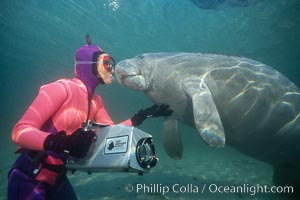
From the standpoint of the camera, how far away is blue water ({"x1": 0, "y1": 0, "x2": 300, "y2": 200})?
35.6 ft

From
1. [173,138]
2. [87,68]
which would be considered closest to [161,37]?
[173,138]

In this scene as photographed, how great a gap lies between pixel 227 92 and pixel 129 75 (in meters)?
2.42

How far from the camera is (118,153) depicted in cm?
300

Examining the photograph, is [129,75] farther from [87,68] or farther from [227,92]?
[227,92]

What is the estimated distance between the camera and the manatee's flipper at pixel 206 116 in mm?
4695

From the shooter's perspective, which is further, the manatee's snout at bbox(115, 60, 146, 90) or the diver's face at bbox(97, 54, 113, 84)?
the manatee's snout at bbox(115, 60, 146, 90)

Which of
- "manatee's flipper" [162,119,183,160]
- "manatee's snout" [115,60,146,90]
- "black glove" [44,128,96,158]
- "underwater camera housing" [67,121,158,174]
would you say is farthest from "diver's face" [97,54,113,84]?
"manatee's flipper" [162,119,183,160]

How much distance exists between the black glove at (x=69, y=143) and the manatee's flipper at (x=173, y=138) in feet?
12.9

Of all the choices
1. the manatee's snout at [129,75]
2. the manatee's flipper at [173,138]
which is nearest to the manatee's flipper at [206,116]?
the manatee's snout at [129,75]

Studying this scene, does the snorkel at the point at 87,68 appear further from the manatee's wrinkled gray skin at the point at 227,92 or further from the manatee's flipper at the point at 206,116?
the manatee's flipper at the point at 206,116

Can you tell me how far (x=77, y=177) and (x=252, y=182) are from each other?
7981 millimetres

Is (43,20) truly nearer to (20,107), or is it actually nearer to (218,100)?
(218,100)

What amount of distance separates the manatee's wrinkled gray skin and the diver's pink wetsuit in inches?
86.9

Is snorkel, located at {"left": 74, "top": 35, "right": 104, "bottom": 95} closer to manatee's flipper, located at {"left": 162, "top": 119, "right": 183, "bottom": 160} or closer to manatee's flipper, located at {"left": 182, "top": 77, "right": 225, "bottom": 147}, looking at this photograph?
manatee's flipper, located at {"left": 182, "top": 77, "right": 225, "bottom": 147}
